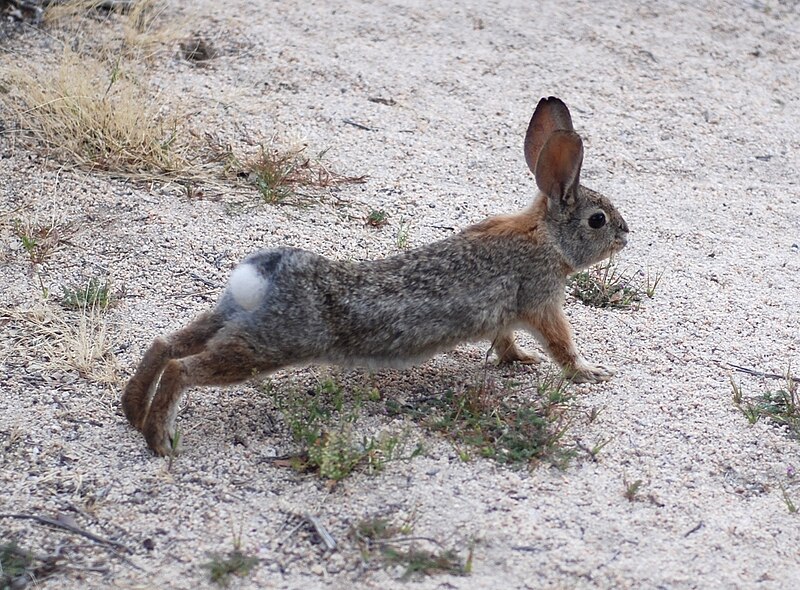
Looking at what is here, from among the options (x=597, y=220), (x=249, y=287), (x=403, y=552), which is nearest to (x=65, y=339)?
(x=249, y=287)

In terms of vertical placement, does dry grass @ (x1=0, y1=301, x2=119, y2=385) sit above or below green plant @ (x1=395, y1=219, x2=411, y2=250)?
below

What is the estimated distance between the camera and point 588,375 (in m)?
5.30

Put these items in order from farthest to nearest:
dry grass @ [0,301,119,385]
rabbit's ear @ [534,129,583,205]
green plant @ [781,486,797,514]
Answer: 1. rabbit's ear @ [534,129,583,205]
2. dry grass @ [0,301,119,385]
3. green plant @ [781,486,797,514]

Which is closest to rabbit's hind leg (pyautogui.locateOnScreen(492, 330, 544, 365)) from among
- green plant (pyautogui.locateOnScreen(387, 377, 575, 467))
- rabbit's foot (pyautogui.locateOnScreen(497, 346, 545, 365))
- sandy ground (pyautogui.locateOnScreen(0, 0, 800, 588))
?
rabbit's foot (pyautogui.locateOnScreen(497, 346, 545, 365))

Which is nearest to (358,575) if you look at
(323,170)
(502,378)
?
(502,378)

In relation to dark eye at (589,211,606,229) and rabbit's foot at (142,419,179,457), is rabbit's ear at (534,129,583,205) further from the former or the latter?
rabbit's foot at (142,419,179,457)

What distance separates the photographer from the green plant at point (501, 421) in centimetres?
459

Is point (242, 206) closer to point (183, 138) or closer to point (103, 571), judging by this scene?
point (183, 138)

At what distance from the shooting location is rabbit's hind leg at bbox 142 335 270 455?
452cm

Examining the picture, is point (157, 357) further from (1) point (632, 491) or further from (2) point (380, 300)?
(1) point (632, 491)

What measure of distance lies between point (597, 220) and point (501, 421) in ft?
4.53

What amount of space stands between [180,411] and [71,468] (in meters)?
0.62

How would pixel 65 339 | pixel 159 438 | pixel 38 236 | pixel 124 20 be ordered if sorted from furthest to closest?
pixel 124 20 < pixel 38 236 < pixel 65 339 < pixel 159 438

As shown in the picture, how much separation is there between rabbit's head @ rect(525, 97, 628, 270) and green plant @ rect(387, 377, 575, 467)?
31.3 inches
